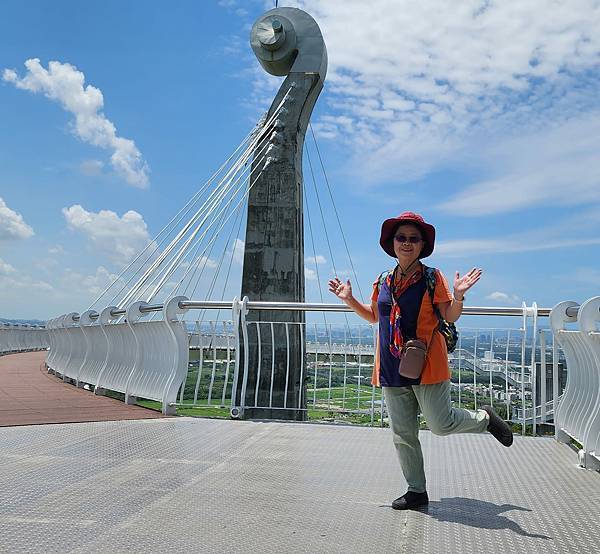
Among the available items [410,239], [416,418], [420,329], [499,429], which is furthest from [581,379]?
[410,239]

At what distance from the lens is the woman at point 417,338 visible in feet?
11.1

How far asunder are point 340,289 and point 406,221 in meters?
0.62

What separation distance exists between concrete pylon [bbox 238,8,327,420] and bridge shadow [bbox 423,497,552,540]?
10.3 meters

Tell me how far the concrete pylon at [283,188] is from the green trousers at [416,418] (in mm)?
10297

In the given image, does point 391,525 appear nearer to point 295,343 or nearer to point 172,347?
point 172,347

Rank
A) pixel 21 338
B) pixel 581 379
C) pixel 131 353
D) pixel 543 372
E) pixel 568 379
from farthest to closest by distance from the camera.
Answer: pixel 21 338 → pixel 131 353 → pixel 543 372 → pixel 568 379 → pixel 581 379

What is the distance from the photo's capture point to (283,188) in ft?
49.8

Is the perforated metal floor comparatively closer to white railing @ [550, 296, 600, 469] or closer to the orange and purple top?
white railing @ [550, 296, 600, 469]

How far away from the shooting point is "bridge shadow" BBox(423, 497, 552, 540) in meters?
3.08

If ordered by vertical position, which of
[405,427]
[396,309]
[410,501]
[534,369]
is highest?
[396,309]

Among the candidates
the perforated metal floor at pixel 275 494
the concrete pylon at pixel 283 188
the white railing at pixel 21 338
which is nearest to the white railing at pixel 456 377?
the perforated metal floor at pixel 275 494

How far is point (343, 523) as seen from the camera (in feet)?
9.98

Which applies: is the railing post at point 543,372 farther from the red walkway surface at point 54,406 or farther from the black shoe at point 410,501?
the red walkway surface at point 54,406

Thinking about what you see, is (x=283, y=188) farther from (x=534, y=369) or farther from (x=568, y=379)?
(x=568, y=379)
